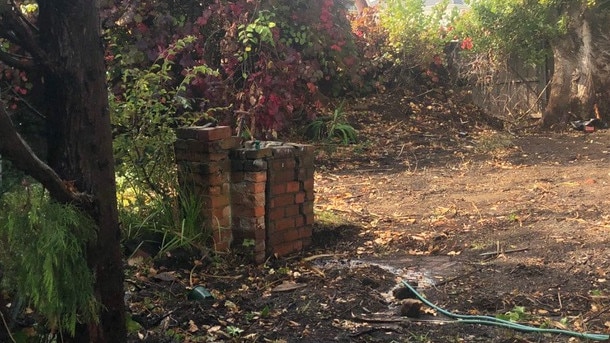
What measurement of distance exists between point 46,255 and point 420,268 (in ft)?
8.99

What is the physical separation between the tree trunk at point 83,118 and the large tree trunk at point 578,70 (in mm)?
9686

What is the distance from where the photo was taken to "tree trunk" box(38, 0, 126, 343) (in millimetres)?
2004

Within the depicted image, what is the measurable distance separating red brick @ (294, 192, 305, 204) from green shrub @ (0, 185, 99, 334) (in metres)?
2.50

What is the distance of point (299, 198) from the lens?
14.5 feet

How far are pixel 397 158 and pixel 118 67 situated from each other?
153 inches

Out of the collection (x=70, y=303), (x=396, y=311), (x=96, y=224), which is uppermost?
(x=96, y=224)

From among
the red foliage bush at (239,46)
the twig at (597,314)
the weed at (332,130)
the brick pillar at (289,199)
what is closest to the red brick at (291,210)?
the brick pillar at (289,199)

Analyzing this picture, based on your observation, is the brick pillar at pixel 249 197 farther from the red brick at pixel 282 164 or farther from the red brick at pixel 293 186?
the red brick at pixel 293 186

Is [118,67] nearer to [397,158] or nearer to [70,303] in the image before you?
[397,158]

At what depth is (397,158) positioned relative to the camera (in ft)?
27.5

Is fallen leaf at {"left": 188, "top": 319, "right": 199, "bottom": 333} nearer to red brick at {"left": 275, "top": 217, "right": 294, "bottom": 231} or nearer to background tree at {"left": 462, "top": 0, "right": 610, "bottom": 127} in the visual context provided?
red brick at {"left": 275, "top": 217, "right": 294, "bottom": 231}

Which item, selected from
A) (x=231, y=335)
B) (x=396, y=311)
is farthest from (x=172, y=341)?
(x=396, y=311)

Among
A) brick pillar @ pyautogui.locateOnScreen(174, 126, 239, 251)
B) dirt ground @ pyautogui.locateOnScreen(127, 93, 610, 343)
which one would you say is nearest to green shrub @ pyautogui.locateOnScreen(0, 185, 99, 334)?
dirt ground @ pyautogui.locateOnScreen(127, 93, 610, 343)

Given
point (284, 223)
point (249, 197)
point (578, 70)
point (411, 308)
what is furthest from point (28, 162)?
point (578, 70)
